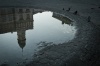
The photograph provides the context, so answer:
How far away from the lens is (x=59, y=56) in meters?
11.9

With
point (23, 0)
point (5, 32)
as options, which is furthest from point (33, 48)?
point (23, 0)

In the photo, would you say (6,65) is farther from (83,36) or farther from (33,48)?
(83,36)

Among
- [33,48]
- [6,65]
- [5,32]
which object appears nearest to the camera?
[6,65]

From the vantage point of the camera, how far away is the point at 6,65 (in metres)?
10.5

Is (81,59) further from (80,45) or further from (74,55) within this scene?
(80,45)

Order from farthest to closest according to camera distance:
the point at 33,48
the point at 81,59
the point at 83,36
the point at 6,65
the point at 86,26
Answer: the point at 86,26, the point at 83,36, the point at 33,48, the point at 81,59, the point at 6,65

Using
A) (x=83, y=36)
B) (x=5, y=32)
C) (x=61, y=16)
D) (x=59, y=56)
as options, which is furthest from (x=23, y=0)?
(x=59, y=56)

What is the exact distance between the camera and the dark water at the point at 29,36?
1204 cm

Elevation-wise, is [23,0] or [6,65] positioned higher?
[23,0]

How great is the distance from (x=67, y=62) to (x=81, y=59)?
124cm

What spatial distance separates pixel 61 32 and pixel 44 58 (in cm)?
673

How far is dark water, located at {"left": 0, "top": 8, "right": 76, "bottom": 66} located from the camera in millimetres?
12039

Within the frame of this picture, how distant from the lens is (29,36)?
16.3 meters

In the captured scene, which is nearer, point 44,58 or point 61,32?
point 44,58
